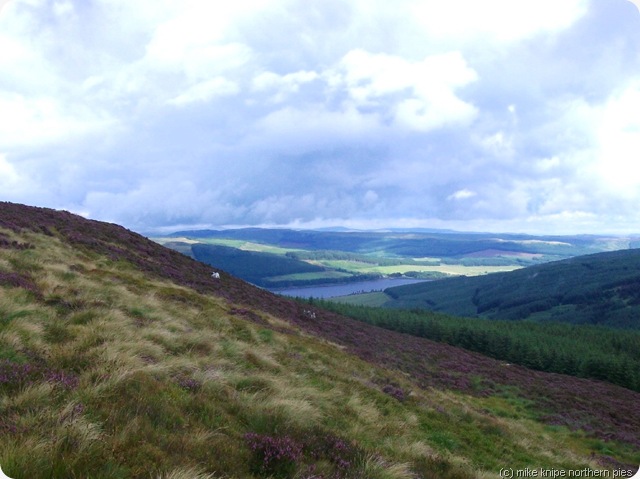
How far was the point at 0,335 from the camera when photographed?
7.52 metres

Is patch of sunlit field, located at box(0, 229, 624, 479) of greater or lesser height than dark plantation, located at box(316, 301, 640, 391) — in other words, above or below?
above

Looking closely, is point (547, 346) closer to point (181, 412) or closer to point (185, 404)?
point (185, 404)

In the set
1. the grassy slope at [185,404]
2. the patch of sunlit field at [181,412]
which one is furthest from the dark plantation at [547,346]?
the patch of sunlit field at [181,412]

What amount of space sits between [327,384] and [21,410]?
8.82 meters

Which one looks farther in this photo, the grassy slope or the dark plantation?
the dark plantation

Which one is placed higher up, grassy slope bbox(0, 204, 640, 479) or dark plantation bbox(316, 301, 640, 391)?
grassy slope bbox(0, 204, 640, 479)

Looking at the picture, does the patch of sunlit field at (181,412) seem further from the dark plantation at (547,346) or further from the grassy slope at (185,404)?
the dark plantation at (547,346)

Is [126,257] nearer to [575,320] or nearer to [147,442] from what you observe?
[147,442]

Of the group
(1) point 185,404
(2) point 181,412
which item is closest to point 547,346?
(1) point 185,404

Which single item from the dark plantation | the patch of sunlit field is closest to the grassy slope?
the patch of sunlit field

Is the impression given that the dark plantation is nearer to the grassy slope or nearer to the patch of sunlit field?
the grassy slope

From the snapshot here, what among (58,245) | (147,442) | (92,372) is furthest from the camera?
(58,245)

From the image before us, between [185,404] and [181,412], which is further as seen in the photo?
[185,404]

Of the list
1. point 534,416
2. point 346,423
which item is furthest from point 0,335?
point 534,416
